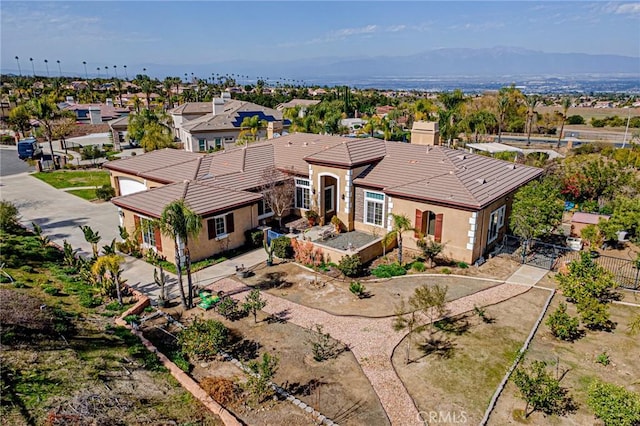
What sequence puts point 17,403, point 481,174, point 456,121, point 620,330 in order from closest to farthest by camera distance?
point 17,403 < point 620,330 < point 481,174 < point 456,121

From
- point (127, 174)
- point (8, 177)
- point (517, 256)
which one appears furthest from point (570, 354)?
point (8, 177)

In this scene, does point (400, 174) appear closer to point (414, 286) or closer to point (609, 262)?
point (414, 286)

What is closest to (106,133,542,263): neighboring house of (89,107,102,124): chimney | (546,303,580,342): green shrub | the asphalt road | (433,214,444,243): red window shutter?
(433,214,444,243): red window shutter

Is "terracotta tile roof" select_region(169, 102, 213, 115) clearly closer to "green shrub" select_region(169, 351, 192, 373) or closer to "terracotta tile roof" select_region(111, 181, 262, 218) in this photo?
"terracotta tile roof" select_region(111, 181, 262, 218)

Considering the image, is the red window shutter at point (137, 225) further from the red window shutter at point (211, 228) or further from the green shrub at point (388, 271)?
the green shrub at point (388, 271)

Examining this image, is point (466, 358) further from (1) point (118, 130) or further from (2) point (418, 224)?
(1) point (118, 130)

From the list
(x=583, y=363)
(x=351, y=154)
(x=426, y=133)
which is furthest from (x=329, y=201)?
(x=583, y=363)
